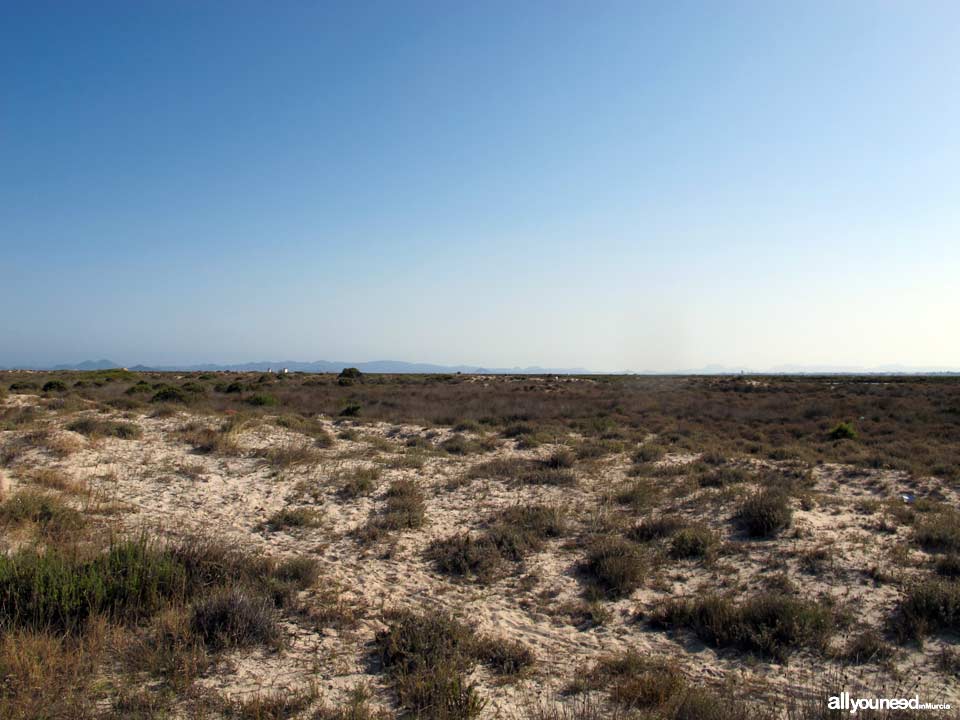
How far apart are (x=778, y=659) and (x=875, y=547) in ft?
15.8

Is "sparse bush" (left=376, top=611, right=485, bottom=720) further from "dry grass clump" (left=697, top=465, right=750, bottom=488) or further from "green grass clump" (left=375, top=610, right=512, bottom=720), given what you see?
"dry grass clump" (left=697, top=465, right=750, bottom=488)

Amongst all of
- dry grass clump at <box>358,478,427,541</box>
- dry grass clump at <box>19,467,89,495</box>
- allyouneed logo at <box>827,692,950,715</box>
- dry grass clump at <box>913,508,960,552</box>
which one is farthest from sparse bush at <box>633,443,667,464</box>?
dry grass clump at <box>19,467,89,495</box>

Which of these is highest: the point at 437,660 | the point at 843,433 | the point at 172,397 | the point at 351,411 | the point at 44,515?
the point at 172,397

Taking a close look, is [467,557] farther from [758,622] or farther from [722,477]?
[722,477]

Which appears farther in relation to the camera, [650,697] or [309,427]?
[309,427]

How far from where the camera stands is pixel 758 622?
6.22 m

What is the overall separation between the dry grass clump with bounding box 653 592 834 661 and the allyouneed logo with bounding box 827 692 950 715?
0.87 m

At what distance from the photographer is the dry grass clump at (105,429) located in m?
15.5

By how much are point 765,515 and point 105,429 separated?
658 inches

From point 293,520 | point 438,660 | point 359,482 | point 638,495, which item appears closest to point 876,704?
point 438,660

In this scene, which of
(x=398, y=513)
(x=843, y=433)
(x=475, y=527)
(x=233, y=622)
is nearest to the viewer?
(x=233, y=622)

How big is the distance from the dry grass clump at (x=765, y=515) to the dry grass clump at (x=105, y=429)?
51.2 ft

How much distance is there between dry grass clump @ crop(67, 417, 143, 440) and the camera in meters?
15.5

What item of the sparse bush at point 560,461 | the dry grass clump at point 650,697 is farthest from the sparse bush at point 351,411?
the dry grass clump at point 650,697
